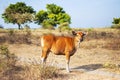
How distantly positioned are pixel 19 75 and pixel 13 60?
1.78 m

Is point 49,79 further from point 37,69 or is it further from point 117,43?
point 117,43

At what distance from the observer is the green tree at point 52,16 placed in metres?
73.0

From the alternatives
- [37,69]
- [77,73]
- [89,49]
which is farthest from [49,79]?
[89,49]

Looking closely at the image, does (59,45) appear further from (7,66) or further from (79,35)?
(7,66)

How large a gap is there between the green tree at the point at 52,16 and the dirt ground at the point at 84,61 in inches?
1840

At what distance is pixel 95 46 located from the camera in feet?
87.9

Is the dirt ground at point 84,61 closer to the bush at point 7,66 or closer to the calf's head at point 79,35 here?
the bush at point 7,66

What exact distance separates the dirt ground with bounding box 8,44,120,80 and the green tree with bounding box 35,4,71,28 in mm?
46727

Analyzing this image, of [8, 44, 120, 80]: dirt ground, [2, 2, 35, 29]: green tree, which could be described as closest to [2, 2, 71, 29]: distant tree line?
[2, 2, 35, 29]: green tree

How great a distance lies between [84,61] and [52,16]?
55634mm

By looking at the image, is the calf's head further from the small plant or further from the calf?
the small plant

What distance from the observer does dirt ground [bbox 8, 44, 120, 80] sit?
14.3 metres

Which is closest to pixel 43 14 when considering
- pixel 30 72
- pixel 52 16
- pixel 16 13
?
pixel 52 16

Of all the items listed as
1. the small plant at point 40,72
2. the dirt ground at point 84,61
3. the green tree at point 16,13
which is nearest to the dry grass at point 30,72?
the small plant at point 40,72
